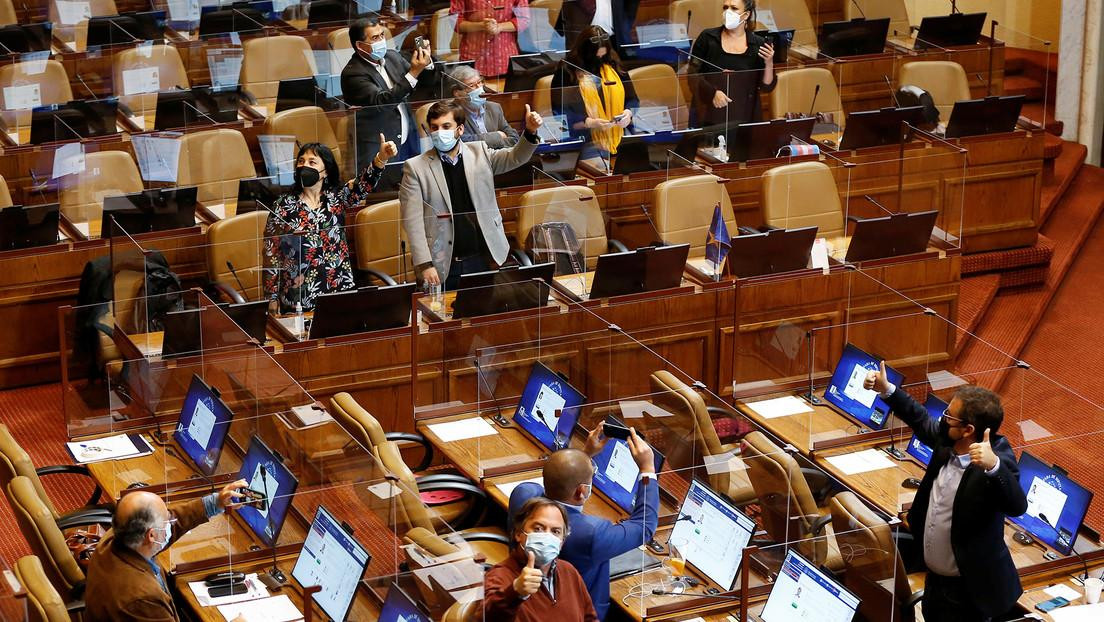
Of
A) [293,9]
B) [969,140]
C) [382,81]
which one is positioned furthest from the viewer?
[293,9]

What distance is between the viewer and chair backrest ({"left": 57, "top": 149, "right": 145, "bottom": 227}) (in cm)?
836

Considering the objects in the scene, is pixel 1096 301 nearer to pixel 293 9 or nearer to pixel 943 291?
pixel 943 291

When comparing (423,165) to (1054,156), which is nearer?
(423,165)

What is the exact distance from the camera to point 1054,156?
1112cm

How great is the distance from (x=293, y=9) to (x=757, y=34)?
318 centimetres

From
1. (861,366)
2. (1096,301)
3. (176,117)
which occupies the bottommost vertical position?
(1096,301)

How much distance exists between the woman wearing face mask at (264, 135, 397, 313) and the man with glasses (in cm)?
307

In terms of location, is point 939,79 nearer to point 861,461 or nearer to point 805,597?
point 861,461

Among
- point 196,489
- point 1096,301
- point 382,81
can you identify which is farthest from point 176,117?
point 1096,301

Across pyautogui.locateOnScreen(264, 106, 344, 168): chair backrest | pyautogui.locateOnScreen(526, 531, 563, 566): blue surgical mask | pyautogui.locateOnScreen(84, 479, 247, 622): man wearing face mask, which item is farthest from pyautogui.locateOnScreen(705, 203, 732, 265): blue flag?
pyautogui.locateOnScreen(84, 479, 247, 622): man wearing face mask

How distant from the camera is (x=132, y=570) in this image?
5141mm

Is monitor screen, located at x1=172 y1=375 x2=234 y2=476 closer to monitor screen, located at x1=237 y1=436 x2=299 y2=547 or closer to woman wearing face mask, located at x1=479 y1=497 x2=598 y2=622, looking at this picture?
monitor screen, located at x1=237 y1=436 x2=299 y2=547

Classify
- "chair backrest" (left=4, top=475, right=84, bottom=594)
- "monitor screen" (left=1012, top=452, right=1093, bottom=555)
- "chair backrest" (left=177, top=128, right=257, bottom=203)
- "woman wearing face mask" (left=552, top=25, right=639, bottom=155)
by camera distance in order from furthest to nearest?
"woman wearing face mask" (left=552, top=25, right=639, bottom=155), "chair backrest" (left=177, top=128, right=257, bottom=203), "monitor screen" (left=1012, top=452, right=1093, bottom=555), "chair backrest" (left=4, top=475, right=84, bottom=594)

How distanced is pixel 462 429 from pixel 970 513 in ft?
7.78
